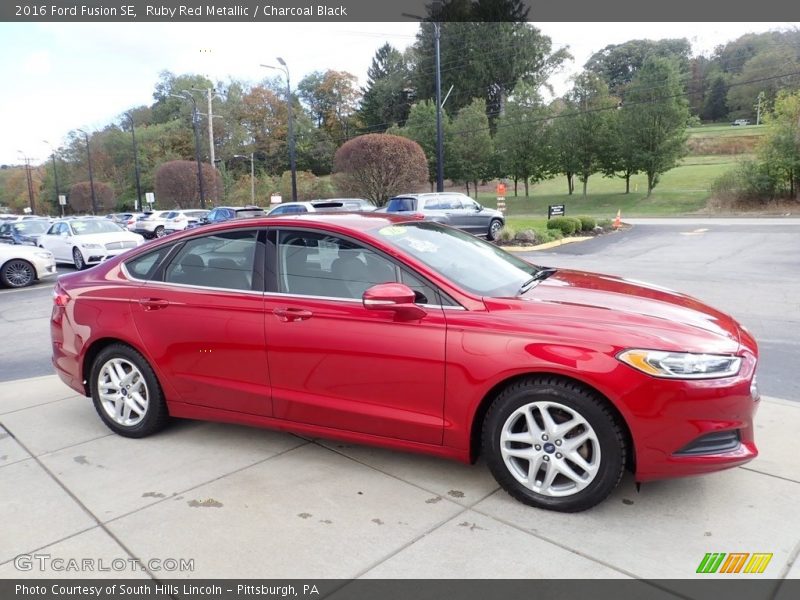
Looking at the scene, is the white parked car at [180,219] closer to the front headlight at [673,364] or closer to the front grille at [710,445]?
the front headlight at [673,364]

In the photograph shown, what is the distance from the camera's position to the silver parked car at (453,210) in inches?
773

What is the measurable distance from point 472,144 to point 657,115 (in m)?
15.7

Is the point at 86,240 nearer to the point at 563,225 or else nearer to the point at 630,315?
the point at 563,225

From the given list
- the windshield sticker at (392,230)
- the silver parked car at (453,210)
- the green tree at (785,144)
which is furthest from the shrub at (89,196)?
the windshield sticker at (392,230)

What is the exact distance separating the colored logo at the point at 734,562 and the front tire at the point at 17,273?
49.2ft

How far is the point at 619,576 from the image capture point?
2600 mm

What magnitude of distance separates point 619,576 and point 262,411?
2215 mm

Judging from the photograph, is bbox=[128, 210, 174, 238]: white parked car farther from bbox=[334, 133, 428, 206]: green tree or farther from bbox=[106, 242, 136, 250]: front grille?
bbox=[106, 242, 136, 250]: front grille

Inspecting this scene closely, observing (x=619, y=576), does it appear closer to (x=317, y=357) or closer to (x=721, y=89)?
(x=317, y=357)

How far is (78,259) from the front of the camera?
16578mm

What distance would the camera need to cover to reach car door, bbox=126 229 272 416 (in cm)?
375

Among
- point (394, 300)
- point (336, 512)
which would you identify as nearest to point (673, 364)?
point (394, 300)

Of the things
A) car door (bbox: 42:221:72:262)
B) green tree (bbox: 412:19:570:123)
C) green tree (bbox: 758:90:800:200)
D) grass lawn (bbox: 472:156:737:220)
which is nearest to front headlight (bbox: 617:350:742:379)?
car door (bbox: 42:221:72:262)

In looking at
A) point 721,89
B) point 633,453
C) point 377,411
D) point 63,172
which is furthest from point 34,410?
point 721,89
